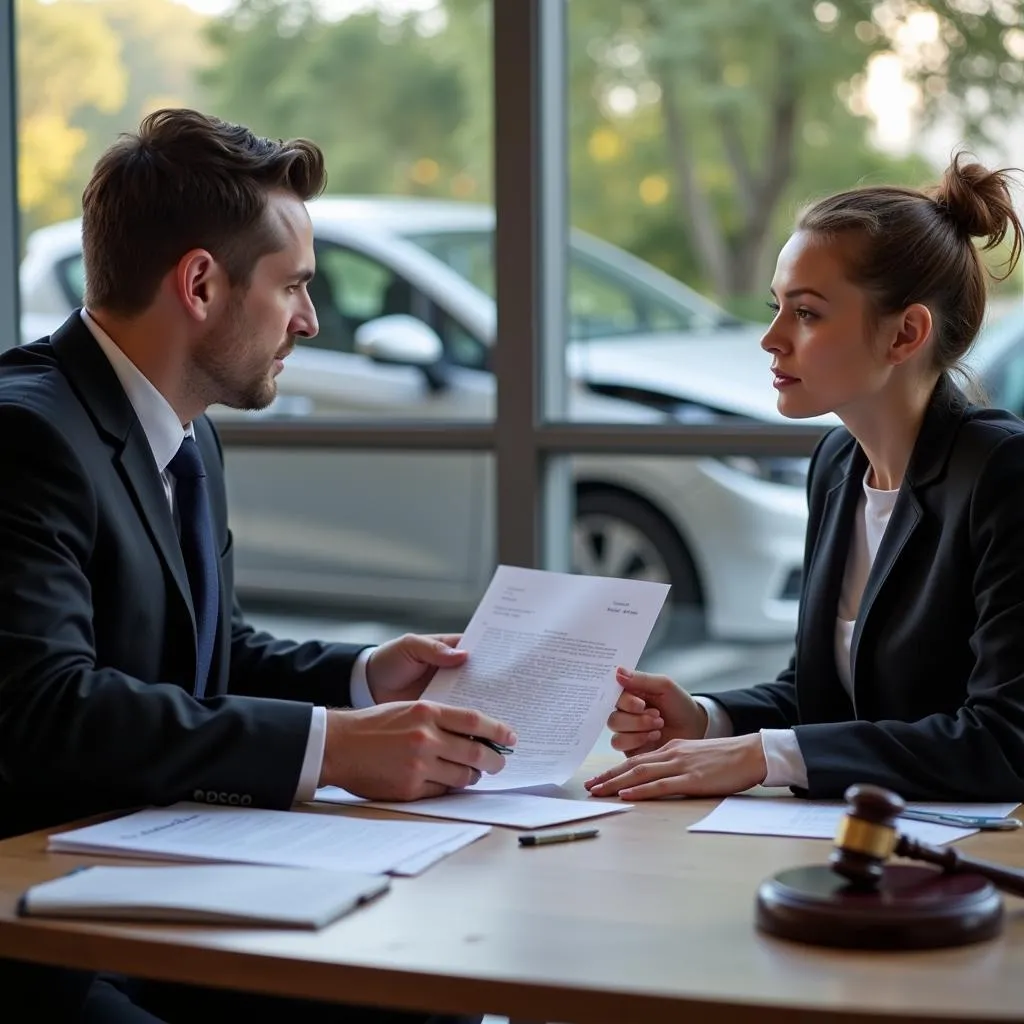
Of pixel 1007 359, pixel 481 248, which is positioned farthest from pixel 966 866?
pixel 481 248

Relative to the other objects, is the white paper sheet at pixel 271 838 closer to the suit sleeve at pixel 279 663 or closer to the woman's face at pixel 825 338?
the suit sleeve at pixel 279 663

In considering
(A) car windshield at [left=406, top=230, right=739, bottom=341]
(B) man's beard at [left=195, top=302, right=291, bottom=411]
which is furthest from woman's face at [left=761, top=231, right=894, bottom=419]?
(A) car windshield at [left=406, top=230, right=739, bottom=341]

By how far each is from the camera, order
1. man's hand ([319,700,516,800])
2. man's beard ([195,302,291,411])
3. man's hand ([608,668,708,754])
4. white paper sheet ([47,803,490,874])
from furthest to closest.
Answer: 1. man's beard ([195,302,291,411])
2. man's hand ([608,668,708,754])
3. man's hand ([319,700,516,800])
4. white paper sheet ([47,803,490,874])

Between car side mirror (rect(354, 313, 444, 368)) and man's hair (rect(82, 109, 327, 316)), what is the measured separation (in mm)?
2364

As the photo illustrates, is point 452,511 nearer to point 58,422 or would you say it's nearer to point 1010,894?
point 58,422

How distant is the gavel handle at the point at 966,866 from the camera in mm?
1257

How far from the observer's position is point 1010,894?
4.32ft

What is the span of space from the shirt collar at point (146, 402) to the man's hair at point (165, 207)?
0.05m

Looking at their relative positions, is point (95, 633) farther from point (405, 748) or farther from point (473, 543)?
point (473, 543)

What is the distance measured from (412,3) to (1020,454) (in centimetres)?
306

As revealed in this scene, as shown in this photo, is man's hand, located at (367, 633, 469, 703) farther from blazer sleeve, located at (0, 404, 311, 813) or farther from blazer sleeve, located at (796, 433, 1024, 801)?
blazer sleeve, located at (796, 433, 1024, 801)

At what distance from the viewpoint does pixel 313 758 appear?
5.36 feet

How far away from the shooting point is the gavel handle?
4.12 ft

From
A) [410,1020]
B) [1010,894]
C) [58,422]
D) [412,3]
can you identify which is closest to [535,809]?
[410,1020]
